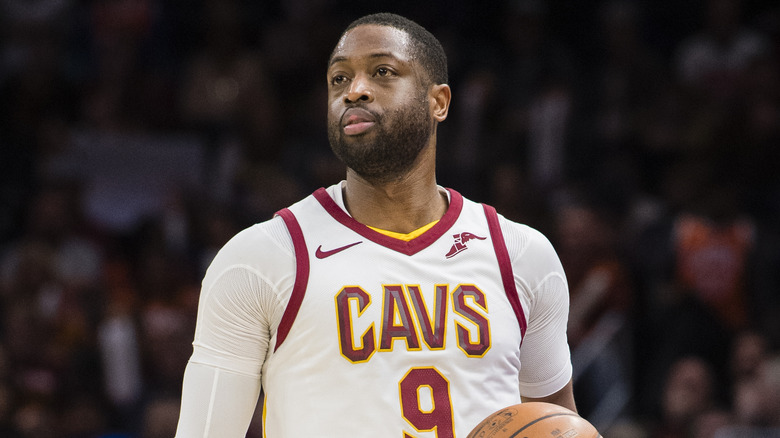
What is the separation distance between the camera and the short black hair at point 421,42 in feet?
9.20

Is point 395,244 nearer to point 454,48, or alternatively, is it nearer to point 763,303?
point 763,303

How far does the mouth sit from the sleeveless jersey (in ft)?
0.83

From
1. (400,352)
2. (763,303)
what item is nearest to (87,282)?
(763,303)

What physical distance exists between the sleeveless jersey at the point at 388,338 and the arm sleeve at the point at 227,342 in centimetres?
6

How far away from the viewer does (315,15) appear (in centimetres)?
873

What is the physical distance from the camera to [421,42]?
2846 millimetres

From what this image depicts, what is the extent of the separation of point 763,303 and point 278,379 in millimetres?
4452

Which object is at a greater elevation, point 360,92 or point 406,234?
point 360,92

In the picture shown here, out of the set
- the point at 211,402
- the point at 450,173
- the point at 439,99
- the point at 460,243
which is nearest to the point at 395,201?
the point at 460,243

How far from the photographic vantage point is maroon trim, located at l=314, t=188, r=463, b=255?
271 cm

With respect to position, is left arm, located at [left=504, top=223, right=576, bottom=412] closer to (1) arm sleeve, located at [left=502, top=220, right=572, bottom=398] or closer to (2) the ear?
(1) arm sleeve, located at [left=502, top=220, right=572, bottom=398]

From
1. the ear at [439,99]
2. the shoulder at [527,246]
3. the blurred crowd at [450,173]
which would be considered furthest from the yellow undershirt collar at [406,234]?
the blurred crowd at [450,173]

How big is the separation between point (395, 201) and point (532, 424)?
0.74 meters

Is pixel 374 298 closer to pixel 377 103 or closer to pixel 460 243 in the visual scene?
pixel 460 243
